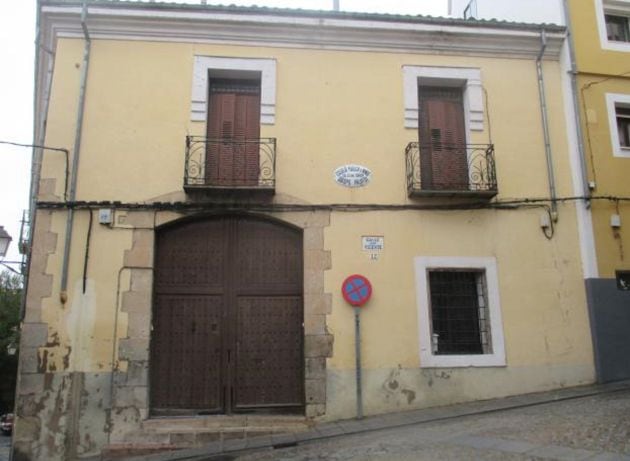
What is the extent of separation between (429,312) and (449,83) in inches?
148

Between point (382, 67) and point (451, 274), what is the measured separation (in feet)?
11.3

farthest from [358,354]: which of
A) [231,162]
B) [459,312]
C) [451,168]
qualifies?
[231,162]

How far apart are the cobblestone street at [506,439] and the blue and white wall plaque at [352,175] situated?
3.51m

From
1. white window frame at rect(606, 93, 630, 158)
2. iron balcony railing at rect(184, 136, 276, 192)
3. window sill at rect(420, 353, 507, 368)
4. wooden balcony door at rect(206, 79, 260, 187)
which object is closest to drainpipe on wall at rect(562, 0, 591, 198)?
white window frame at rect(606, 93, 630, 158)

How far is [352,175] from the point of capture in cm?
827

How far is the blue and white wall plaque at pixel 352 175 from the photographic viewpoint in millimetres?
8234

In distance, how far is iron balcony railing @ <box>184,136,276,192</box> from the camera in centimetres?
796

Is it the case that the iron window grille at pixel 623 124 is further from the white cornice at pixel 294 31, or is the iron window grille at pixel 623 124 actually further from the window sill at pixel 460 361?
the window sill at pixel 460 361

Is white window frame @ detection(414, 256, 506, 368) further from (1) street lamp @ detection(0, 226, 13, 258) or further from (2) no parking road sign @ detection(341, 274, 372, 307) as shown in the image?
(1) street lamp @ detection(0, 226, 13, 258)

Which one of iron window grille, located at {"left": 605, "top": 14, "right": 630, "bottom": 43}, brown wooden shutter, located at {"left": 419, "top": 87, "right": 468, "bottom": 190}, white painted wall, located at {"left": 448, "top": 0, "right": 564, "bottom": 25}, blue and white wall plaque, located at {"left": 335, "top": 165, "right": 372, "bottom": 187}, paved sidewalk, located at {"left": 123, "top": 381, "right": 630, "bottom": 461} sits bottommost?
paved sidewalk, located at {"left": 123, "top": 381, "right": 630, "bottom": 461}

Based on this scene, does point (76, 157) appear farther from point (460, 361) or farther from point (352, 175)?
point (460, 361)

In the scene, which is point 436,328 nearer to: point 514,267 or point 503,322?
point 503,322

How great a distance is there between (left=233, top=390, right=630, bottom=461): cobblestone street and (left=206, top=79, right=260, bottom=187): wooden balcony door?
3802 mm

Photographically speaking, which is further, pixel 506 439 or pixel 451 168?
pixel 451 168
